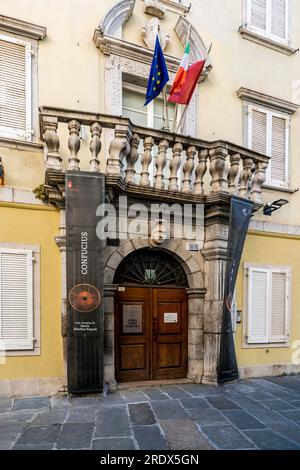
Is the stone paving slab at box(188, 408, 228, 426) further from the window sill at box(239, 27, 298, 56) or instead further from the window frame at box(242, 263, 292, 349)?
the window sill at box(239, 27, 298, 56)

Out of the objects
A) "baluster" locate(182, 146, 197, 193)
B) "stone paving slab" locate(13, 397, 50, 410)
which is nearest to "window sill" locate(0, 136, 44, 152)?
"baluster" locate(182, 146, 197, 193)

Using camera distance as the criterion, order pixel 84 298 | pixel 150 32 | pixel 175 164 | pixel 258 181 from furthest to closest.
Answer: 1. pixel 258 181
2. pixel 150 32
3. pixel 175 164
4. pixel 84 298

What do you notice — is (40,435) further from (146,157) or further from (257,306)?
(257,306)

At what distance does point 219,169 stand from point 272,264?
104 inches

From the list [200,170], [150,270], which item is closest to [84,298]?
[150,270]

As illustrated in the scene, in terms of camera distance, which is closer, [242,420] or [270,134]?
[242,420]

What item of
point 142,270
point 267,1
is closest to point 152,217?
point 142,270

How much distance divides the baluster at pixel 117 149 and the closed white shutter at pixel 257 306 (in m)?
3.62

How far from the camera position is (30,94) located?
5414 millimetres

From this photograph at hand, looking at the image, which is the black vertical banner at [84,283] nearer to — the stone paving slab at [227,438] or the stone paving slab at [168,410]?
the stone paving slab at [168,410]

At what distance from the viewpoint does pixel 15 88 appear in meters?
5.36

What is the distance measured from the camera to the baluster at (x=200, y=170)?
577 cm

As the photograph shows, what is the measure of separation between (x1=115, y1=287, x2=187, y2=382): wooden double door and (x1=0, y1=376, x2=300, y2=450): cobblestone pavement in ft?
1.35

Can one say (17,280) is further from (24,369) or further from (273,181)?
(273,181)
